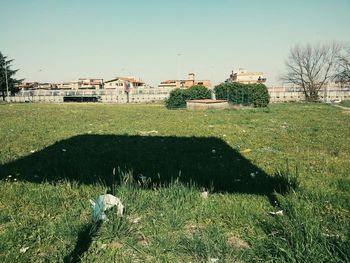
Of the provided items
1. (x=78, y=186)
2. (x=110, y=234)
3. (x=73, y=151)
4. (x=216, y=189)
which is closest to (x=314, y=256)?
(x=110, y=234)

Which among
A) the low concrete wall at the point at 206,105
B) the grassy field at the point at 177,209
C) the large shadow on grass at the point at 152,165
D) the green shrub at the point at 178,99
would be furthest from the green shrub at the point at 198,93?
the grassy field at the point at 177,209

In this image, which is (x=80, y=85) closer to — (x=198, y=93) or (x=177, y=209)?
(x=198, y=93)

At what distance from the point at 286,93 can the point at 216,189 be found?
2260 inches

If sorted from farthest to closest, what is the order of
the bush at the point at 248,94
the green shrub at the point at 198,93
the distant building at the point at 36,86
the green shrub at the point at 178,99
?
the distant building at the point at 36,86
the green shrub at the point at 198,93
the green shrub at the point at 178,99
the bush at the point at 248,94

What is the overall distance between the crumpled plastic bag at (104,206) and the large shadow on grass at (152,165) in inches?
40.1

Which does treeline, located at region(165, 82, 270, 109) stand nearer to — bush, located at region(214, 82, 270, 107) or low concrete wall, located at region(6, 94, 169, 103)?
bush, located at region(214, 82, 270, 107)

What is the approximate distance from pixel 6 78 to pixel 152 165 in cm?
6761

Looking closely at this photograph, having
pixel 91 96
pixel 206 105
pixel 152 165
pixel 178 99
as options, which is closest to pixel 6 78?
pixel 91 96

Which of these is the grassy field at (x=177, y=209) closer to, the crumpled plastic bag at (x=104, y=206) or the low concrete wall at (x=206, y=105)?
the crumpled plastic bag at (x=104, y=206)

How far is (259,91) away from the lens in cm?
2981

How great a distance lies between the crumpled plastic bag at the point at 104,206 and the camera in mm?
3197

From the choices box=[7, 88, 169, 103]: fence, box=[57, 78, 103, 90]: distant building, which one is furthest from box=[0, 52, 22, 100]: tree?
box=[57, 78, 103, 90]: distant building

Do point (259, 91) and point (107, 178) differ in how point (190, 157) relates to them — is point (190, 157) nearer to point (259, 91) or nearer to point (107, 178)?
point (107, 178)

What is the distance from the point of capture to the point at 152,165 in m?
5.82
